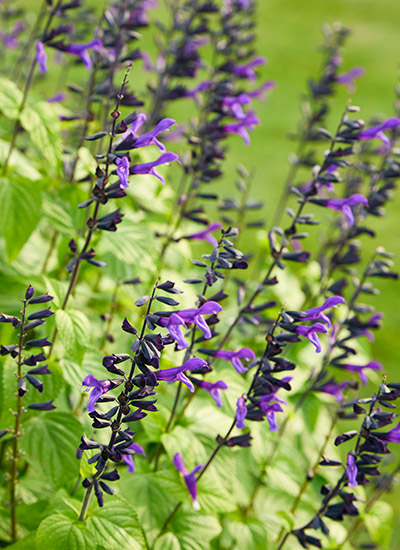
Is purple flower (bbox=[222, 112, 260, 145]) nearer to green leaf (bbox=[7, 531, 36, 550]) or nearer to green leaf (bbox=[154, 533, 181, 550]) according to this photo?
green leaf (bbox=[154, 533, 181, 550])

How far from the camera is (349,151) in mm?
2363

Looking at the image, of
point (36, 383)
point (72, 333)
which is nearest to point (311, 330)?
point (72, 333)

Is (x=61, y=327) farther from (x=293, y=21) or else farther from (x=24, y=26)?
(x=293, y=21)

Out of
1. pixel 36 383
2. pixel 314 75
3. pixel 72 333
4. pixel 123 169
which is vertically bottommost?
pixel 36 383

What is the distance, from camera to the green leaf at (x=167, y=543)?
2175 millimetres

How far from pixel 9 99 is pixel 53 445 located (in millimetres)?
1470

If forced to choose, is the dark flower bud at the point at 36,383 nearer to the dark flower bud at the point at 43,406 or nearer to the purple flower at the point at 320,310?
the dark flower bud at the point at 43,406

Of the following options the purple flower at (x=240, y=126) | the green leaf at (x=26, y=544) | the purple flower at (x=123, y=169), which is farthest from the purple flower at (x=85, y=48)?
the green leaf at (x=26, y=544)

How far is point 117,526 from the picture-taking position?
1.89m

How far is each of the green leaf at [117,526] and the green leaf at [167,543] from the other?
0.28 metres

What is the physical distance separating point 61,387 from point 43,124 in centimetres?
114

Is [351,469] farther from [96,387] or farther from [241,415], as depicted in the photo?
[96,387]

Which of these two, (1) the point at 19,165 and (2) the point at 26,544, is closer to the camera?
(2) the point at 26,544

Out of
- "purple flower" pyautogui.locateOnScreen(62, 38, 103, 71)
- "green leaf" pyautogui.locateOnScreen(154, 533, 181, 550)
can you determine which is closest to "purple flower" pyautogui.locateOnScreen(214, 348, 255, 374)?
"green leaf" pyautogui.locateOnScreen(154, 533, 181, 550)
